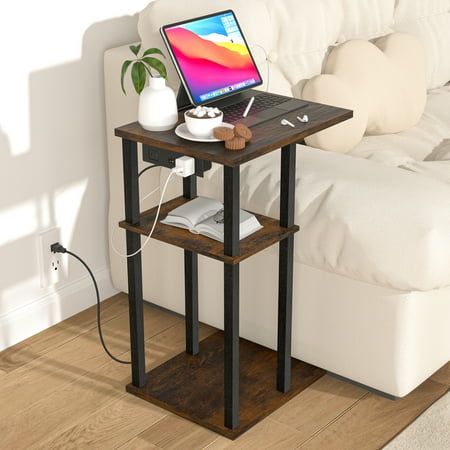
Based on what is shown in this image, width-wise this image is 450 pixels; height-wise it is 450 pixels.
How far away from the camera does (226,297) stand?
207 centimetres

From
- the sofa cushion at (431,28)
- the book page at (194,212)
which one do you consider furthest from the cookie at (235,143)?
the sofa cushion at (431,28)

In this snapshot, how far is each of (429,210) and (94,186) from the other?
102 cm

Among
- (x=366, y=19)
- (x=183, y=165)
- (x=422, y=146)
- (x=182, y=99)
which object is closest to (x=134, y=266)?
(x=183, y=165)

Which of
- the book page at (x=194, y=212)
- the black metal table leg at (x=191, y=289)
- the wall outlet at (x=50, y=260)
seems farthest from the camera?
the wall outlet at (x=50, y=260)

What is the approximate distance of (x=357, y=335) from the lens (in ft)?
7.32

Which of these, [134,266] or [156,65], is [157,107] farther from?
[134,266]

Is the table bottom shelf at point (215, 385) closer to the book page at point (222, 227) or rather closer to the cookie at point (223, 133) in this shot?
the book page at point (222, 227)

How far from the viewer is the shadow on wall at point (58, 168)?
2473 mm

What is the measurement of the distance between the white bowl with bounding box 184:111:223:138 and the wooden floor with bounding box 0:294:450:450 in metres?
0.69

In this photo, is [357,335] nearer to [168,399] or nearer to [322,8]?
[168,399]

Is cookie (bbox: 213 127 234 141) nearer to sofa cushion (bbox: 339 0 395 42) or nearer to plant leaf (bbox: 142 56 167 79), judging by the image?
plant leaf (bbox: 142 56 167 79)

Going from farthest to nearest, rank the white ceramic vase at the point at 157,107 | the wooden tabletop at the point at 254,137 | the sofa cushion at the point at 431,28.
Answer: the sofa cushion at the point at 431,28, the white ceramic vase at the point at 157,107, the wooden tabletop at the point at 254,137

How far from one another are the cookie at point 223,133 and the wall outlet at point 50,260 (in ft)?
2.62

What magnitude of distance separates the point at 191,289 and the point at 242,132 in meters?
0.61
